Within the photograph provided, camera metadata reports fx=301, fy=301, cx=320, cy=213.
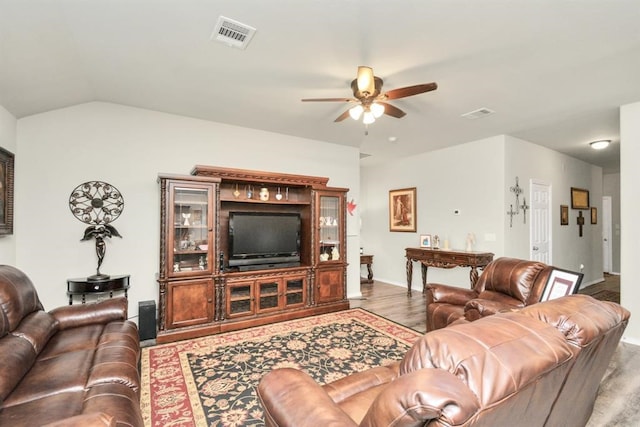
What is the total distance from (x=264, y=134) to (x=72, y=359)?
11.9 feet

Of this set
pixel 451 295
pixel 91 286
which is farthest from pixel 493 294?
pixel 91 286

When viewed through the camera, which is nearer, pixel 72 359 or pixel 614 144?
pixel 72 359

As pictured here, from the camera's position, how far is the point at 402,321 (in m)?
4.12

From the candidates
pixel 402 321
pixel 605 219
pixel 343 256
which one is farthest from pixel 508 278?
pixel 605 219

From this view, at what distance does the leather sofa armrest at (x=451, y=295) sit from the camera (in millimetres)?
3209

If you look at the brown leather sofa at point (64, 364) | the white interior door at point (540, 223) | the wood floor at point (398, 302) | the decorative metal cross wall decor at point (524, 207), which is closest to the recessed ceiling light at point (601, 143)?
the white interior door at point (540, 223)

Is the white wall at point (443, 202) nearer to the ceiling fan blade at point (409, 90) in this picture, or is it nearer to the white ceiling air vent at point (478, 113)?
the white ceiling air vent at point (478, 113)

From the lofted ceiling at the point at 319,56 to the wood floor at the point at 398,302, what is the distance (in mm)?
2791

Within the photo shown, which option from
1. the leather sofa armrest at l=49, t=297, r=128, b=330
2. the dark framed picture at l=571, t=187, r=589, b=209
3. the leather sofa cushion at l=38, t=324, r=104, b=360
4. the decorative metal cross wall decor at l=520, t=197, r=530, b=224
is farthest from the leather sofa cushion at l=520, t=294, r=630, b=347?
the dark framed picture at l=571, t=187, r=589, b=209

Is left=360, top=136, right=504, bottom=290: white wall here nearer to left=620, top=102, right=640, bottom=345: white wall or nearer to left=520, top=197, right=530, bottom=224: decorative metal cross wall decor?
left=520, top=197, right=530, bottom=224: decorative metal cross wall decor

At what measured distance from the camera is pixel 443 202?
18.9 feet

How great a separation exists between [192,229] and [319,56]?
100 inches

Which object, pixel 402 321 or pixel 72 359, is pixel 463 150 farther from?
pixel 72 359

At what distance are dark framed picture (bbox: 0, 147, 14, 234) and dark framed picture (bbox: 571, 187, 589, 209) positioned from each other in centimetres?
911
